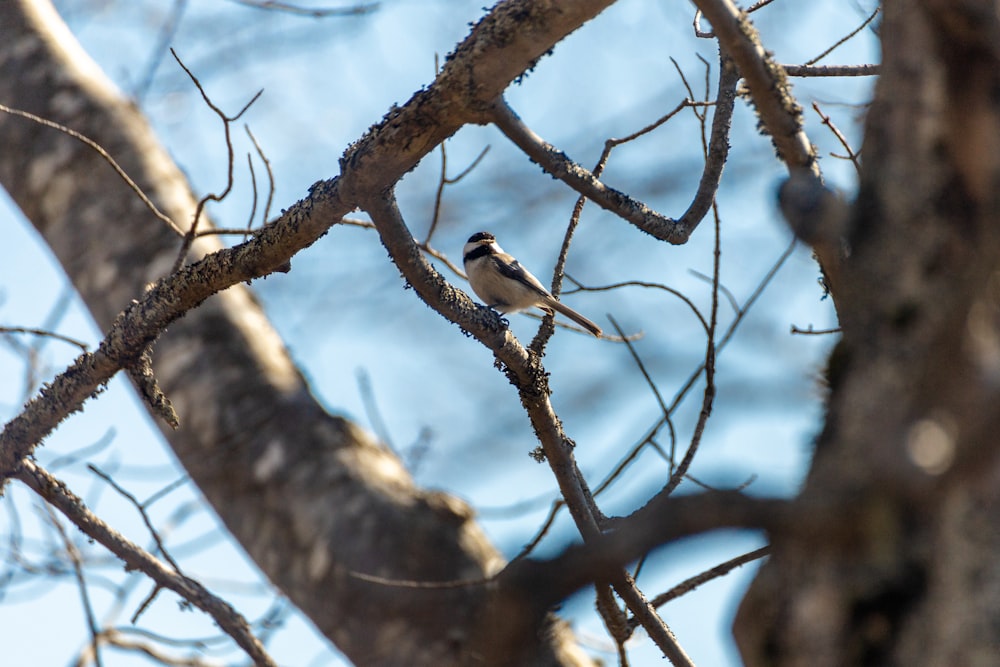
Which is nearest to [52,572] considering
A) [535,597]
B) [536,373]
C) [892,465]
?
[536,373]

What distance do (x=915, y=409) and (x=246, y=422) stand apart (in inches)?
119

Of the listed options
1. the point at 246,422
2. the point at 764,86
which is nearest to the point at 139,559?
the point at 246,422

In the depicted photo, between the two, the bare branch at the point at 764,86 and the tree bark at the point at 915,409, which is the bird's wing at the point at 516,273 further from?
the tree bark at the point at 915,409

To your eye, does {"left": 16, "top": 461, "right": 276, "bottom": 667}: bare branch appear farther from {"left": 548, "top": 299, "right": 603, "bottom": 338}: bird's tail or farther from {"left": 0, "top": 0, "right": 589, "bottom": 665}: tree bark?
{"left": 548, "top": 299, "right": 603, "bottom": 338}: bird's tail

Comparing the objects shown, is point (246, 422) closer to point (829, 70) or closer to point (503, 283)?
point (503, 283)

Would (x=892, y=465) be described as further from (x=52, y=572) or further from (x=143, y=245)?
(x=52, y=572)

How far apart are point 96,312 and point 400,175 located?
97.1 inches

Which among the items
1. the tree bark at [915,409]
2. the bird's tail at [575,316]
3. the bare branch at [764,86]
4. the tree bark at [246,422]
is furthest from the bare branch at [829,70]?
the bird's tail at [575,316]

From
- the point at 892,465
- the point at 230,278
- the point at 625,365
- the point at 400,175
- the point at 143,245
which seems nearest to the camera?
the point at 892,465

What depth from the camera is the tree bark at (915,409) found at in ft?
3.42

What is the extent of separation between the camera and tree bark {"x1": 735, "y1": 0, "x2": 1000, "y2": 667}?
1041mm

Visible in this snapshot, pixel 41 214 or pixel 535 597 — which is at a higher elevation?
pixel 41 214

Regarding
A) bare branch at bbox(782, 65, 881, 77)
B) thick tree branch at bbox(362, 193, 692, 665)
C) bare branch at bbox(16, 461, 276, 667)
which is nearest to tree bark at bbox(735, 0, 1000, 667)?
thick tree branch at bbox(362, 193, 692, 665)

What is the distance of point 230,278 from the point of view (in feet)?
7.63
